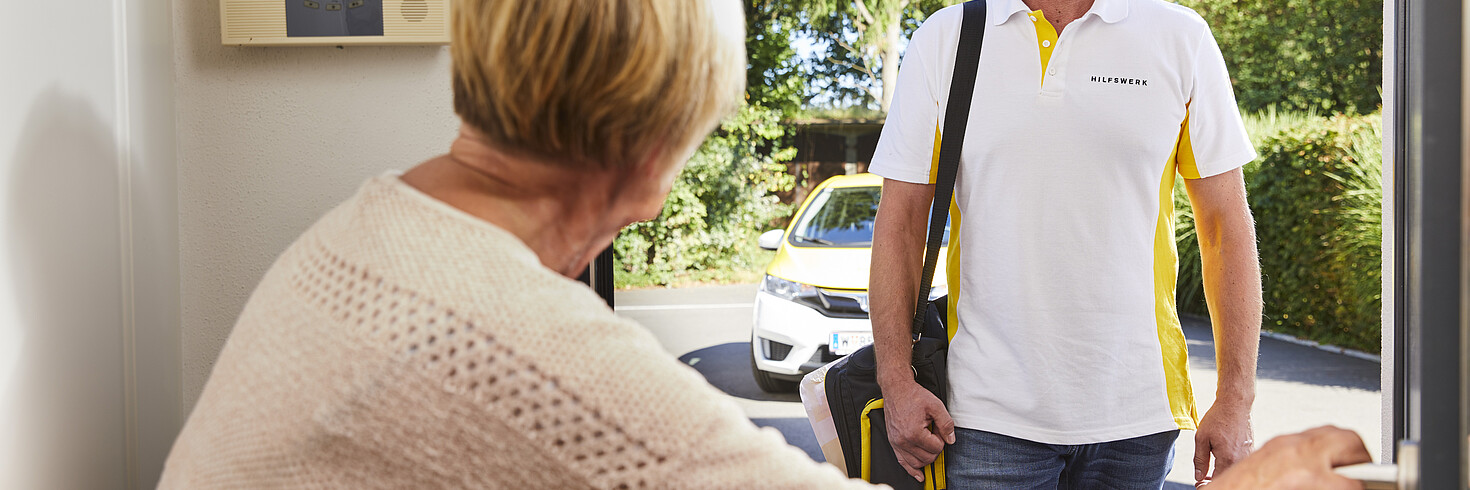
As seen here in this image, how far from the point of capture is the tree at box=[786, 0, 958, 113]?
5.15m

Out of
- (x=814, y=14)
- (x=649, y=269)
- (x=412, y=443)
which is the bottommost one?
(x=649, y=269)

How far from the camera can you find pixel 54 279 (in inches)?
43.4

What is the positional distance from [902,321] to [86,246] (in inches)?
43.2

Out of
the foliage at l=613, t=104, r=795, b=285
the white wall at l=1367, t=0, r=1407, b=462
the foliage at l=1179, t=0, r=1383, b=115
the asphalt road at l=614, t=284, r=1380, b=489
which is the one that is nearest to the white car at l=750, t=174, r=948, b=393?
the asphalt road at l=614, t=284, r=1380, b=489

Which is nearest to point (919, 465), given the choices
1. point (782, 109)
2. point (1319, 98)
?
point (782, 109)

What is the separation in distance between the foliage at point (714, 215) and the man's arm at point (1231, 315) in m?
3.20

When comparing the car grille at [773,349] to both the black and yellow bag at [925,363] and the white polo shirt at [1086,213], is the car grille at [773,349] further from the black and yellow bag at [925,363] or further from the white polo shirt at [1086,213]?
the white polo shirt at [1086,213]

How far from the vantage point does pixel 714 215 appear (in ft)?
14.9

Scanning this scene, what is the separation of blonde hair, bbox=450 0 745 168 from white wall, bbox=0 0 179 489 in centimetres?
69

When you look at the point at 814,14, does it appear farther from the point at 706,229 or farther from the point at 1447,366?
the point at 1447,366

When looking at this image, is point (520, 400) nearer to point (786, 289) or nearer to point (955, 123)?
point (955, 123)

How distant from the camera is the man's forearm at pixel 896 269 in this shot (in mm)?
1423

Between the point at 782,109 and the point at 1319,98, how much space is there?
5.08 meters

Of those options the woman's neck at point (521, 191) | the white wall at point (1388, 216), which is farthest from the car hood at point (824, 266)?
the woman's neck at point (521, 191)
